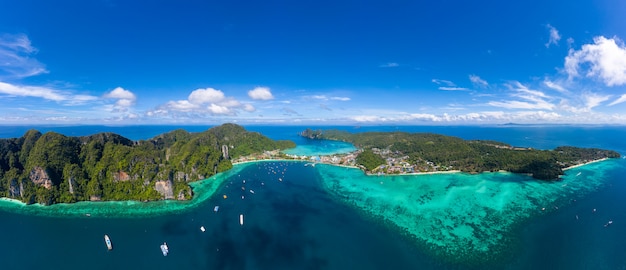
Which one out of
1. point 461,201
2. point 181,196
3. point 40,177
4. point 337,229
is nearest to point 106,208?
point 181,196

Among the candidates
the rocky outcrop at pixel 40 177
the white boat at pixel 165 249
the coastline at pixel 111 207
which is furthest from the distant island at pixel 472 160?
the rocky outcrop at pixel 40 177

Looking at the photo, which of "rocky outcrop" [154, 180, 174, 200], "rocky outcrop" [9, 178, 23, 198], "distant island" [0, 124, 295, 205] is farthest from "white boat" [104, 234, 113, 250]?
"rocky outcrop" [9, 178, 23, 198]

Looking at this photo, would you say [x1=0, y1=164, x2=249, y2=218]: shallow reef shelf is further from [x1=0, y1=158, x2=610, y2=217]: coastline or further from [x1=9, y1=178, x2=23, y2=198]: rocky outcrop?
[x1=9, y1=178, x2=23, y2=198]: rocky outcrop

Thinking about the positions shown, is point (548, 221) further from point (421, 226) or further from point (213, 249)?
point (213, 249)

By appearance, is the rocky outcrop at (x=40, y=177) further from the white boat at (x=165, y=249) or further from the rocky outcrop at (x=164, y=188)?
the white boat at (x=165, y=249)

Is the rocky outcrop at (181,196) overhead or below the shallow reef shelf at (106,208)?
overhead

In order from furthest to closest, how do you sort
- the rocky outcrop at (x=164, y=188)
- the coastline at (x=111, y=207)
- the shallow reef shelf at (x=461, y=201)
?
the rocky outcrop at (x=164, y=188)
the coastline at (x=111, y=207)
the shallow reef shelf at (x=461, y=201)

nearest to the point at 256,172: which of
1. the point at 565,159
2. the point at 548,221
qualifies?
the point at 548,221
